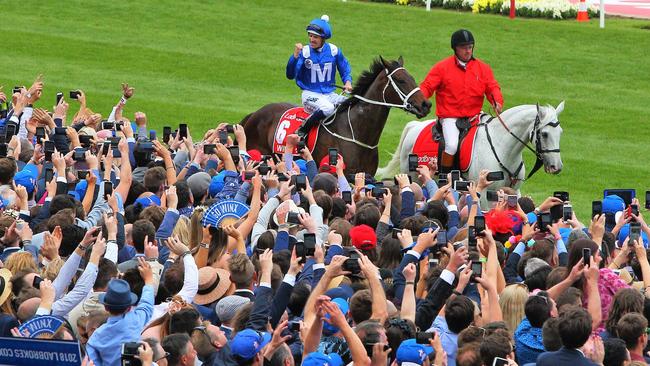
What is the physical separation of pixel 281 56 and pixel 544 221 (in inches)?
657

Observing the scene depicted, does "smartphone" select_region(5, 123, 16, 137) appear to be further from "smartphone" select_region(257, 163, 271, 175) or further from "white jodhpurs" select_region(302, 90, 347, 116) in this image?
"white jodhpurs" select_region(302, 90, 347, 116)

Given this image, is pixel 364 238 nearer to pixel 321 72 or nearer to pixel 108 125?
pixel 108 125

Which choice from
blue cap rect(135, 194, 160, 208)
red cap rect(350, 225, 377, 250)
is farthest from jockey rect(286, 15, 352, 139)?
red cap rect(350, 225, 377, 250)

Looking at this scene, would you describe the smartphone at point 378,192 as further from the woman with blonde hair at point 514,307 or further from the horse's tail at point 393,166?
the horse's tail at point 393,166

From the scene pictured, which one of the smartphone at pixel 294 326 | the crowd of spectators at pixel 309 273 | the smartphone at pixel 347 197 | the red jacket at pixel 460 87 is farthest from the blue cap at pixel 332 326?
the red jacket at pixel 460 87

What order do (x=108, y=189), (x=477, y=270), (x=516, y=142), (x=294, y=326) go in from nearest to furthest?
(x=294, y=326) → (x=477, y=270) → (x=108, y=189) → (x=516, y=142)

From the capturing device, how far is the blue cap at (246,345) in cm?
779

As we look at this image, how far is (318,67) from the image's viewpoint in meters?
18.2

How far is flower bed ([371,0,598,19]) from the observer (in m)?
29.7

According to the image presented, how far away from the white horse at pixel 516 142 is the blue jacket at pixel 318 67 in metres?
2.16

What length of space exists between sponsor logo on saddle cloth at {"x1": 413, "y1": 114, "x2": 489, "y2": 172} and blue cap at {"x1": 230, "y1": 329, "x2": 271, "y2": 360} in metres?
9.48

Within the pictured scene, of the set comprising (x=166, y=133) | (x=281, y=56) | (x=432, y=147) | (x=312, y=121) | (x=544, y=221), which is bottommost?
(x=281, y=56)

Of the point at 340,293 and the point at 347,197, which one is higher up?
the point at 340,293

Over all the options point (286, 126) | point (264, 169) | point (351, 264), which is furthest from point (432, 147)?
point (351, 264)
